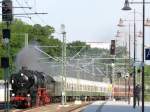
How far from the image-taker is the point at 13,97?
5522 centimetres

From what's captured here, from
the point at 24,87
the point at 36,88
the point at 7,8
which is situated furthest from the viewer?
the point at 36,88

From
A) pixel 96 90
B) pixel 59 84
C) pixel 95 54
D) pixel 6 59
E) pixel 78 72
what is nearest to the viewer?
pixel 6 59

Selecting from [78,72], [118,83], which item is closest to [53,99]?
[78,72]

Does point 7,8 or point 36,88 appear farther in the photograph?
point 36,88

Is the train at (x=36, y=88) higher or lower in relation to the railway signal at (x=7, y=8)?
lower

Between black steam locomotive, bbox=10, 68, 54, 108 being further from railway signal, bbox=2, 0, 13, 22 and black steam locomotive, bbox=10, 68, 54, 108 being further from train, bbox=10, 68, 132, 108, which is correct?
railway signal, bbox=2, 0, 13, 22

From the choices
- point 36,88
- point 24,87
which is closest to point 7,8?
point 24,87

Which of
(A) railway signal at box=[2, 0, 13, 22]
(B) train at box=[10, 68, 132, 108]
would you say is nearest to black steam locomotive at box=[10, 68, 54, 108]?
(B) train at box=[10, 68, 132, 108]

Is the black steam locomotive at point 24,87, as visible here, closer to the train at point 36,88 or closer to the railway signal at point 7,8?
the train at point 36,88

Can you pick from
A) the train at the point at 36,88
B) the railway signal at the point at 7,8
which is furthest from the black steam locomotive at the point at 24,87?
the railway signal at the point at 7,8

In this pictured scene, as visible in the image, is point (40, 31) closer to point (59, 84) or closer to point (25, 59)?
point (59, 84)

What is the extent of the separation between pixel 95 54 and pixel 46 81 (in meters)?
64.2

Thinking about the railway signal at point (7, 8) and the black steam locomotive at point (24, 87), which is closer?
the railway signal at point (7, 8)

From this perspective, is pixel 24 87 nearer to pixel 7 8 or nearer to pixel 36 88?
pixel 36 88
